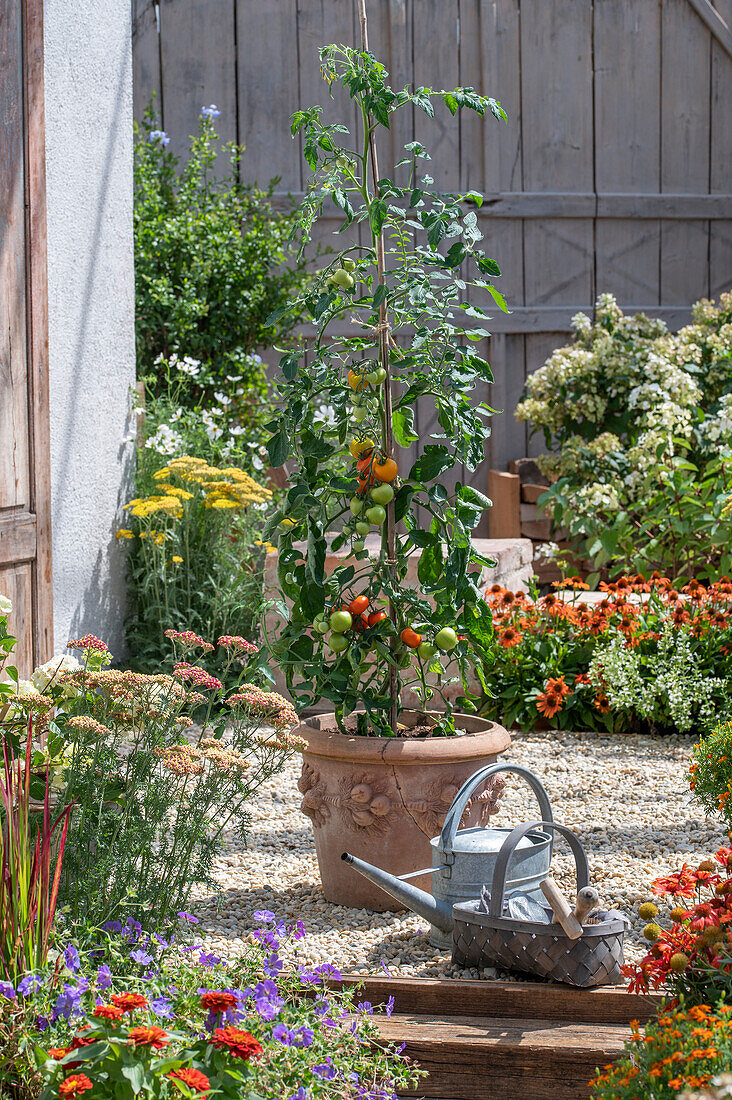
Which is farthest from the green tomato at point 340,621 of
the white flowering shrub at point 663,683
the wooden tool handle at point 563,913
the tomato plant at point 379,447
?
A: the white flowering shrub at point 663,683

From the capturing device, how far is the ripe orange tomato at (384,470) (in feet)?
8.14

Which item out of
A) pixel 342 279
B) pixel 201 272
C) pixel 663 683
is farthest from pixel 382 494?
pixel 201 272

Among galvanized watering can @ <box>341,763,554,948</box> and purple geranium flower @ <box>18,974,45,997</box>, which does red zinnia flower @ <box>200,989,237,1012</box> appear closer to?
purple geranium flower @ <box>18,974,45,997</box>

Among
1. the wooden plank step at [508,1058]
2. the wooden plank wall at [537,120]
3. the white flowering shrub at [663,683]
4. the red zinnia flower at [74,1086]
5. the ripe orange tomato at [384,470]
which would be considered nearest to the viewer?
the red zinnia flower at [74,1086]

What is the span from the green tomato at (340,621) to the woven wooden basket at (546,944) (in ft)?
2.22

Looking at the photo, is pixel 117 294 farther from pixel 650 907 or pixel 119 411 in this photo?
pixel 650 907

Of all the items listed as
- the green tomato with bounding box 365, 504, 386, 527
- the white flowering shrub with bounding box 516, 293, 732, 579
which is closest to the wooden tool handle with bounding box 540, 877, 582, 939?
the green tomato with bounding box 365, 504, 386, 527

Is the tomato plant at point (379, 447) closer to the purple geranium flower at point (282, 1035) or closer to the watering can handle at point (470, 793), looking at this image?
the watering can handle at point (470, 793)

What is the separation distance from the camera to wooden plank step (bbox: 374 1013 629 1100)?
1.71m

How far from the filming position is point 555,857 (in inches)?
109

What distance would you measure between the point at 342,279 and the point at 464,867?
1.28 meters

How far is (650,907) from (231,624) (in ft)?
9.69

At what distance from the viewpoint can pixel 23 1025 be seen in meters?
1.49

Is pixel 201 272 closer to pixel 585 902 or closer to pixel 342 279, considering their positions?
pixel 342 279
